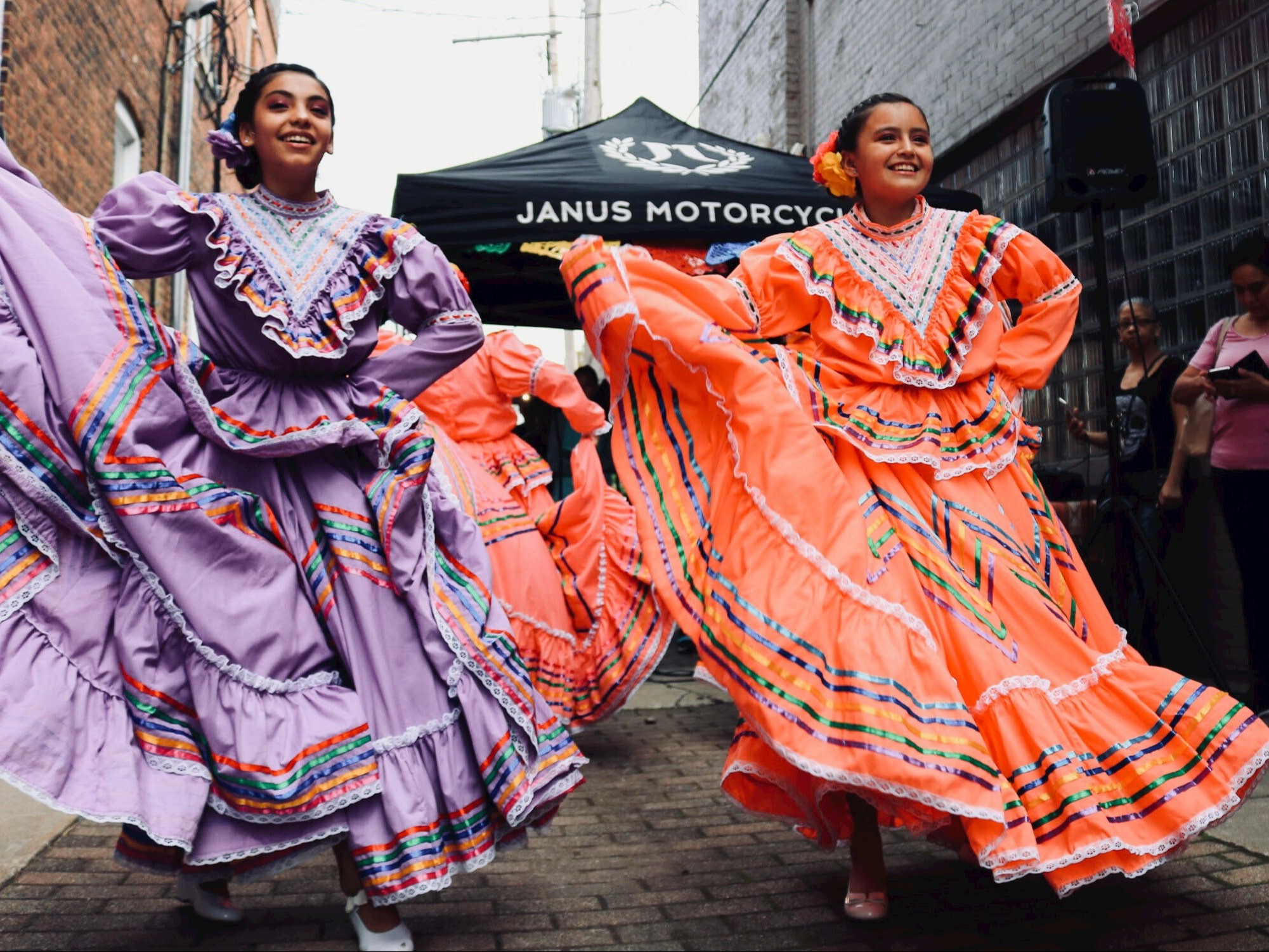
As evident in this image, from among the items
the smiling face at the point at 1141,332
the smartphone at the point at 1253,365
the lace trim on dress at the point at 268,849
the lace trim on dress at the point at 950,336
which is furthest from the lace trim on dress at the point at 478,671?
the smiling face at the point at 1141,332

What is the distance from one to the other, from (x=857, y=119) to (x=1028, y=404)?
4.19 metres

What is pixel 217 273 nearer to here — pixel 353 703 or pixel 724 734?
pixel 353 703

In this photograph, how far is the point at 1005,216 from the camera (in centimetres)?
692

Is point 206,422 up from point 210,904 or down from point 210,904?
up

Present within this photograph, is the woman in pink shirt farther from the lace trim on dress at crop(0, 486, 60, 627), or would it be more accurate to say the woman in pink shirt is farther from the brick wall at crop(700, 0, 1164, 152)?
the lace trim on dress at crop(0, 486, 60, 627)

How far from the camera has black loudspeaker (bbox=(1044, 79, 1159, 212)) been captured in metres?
4.18

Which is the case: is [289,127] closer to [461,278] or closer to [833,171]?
[461,278]

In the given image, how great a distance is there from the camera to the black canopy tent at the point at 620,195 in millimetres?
5418

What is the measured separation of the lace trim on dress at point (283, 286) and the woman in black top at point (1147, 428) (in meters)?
3.22

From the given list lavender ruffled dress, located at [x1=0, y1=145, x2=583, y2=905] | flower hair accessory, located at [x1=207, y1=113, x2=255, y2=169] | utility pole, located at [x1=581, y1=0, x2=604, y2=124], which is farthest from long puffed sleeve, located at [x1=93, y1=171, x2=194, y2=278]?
utility pole, located at [x1=581, y1=0, x2=604, y2=124]

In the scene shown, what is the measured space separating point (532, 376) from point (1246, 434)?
114 inches

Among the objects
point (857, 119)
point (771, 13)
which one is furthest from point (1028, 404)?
point (771, 13)

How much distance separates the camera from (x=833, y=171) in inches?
124

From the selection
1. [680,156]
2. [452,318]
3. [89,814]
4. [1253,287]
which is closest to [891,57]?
[680,156]
